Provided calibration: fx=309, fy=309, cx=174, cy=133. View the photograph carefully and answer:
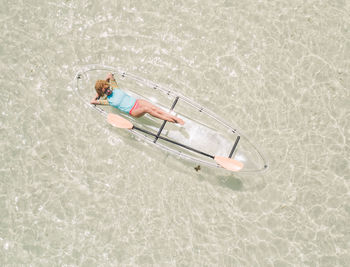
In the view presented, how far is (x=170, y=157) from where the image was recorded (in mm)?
5020

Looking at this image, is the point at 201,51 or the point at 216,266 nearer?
the point at 216,266

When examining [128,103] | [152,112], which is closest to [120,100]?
[128,103]

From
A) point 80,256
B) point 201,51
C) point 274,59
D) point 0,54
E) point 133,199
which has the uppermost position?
point 274,59

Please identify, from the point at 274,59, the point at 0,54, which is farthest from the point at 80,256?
the point at 274,59

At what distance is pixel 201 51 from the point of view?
17.2 feet

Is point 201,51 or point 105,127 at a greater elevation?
point 201,51

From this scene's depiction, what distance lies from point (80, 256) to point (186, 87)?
325 cm

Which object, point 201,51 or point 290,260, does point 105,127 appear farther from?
point 290,260

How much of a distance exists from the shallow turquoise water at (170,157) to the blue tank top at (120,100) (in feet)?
1.95

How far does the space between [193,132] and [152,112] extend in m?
0.74

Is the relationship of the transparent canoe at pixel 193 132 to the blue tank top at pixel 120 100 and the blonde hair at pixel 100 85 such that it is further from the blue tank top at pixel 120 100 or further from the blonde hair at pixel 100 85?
the blonde hair at pixel 100 85

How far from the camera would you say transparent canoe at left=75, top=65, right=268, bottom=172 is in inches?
193

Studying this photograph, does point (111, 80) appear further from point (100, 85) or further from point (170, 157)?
point (170, 157)

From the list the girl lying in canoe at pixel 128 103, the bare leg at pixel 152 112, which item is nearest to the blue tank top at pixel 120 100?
the girl lying in canoe at pixel 128 103
